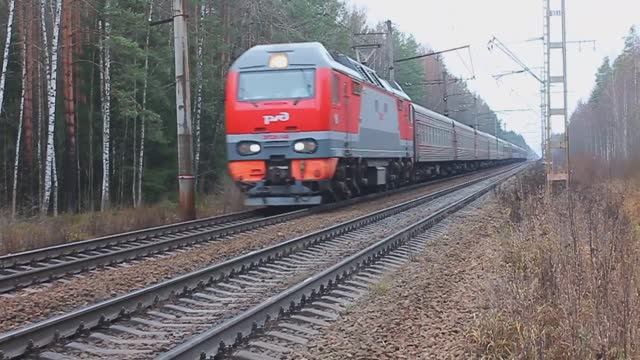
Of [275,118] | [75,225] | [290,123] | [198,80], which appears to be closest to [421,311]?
[290,123]

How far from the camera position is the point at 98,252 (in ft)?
32.8

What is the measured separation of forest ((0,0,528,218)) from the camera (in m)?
23.3

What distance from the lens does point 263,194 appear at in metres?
15.6

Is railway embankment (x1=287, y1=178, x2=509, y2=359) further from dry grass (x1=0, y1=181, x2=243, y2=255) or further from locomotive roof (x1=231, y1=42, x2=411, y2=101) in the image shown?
dry grass (x1=0, y1=181, x2=243, y2=255)

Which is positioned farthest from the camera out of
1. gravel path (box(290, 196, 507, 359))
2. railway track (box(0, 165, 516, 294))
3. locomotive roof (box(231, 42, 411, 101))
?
locomotive roof (box(231, 42, 411, 101))

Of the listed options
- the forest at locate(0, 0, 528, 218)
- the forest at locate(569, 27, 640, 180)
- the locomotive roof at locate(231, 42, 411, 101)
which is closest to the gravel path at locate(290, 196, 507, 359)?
the locomotive roof at locate(231, 42, 411, 101)

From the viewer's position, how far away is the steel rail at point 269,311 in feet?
16.3

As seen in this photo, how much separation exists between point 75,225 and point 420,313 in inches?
367

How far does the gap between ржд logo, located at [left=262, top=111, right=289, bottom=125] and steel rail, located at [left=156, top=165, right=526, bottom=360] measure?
5.50 meters

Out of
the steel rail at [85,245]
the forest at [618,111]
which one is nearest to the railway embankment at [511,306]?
the steel rail at [85,245]

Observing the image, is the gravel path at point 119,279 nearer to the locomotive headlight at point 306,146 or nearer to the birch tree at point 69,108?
the locomotive headlight at point 306,146

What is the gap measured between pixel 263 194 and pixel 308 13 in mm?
20882

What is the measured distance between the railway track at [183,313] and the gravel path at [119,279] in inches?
24.7

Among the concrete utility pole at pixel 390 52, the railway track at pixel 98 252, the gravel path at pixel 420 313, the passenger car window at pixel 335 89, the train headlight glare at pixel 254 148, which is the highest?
the concrete utility pole at pixel 390 52
